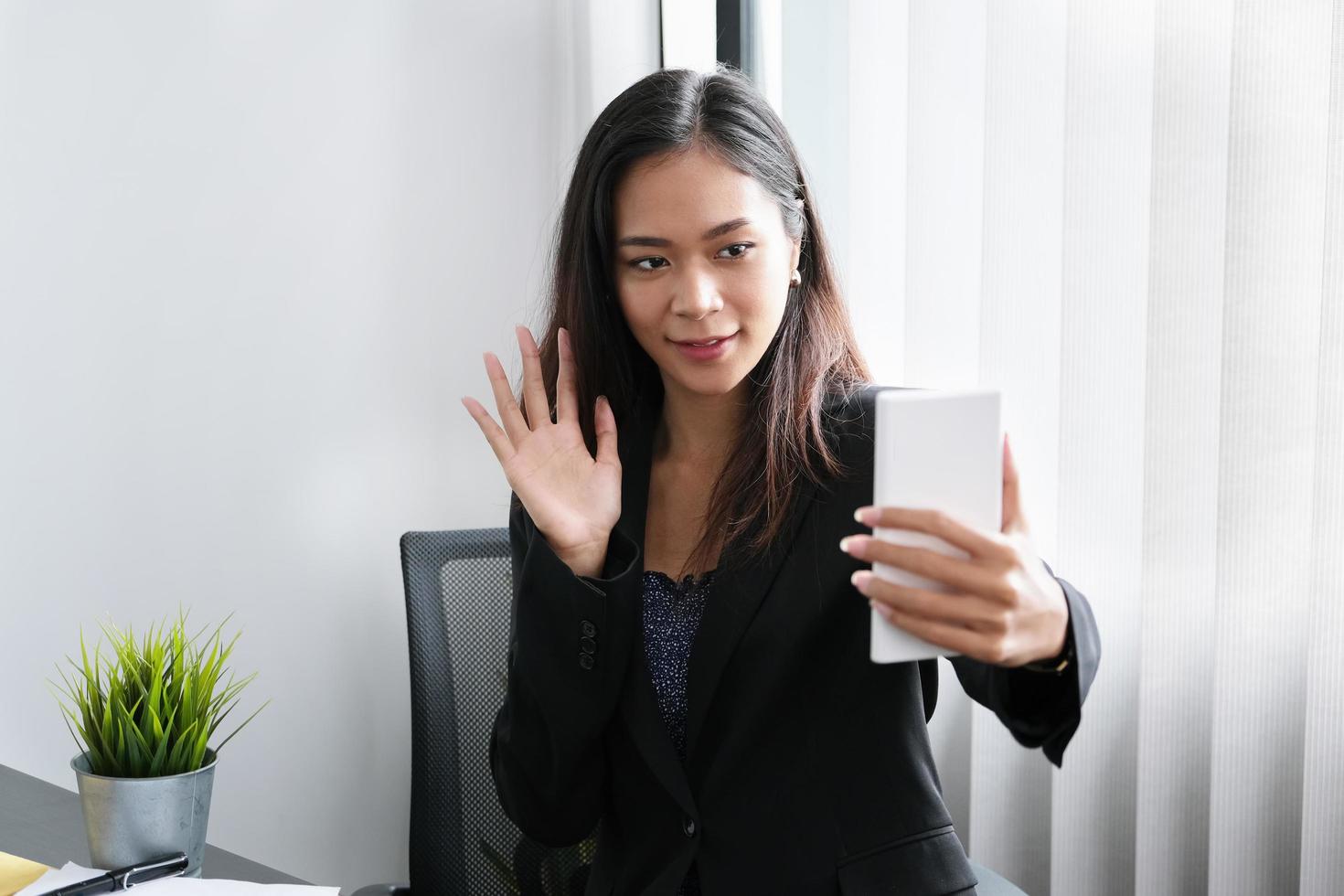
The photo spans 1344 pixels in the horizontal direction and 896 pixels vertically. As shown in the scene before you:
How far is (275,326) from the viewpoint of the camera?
1.73m

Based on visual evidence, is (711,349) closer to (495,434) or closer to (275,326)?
(495,434)

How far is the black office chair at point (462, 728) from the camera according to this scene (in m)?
1.52

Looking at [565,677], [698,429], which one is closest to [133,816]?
[565,677]

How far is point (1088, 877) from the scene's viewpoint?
4.64 ft

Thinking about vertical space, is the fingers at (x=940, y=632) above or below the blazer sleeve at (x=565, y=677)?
above

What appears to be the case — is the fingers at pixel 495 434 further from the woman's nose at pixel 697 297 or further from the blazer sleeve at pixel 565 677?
the woman's nose at pixel 697 297

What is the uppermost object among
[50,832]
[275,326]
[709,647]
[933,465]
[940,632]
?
[275,326]

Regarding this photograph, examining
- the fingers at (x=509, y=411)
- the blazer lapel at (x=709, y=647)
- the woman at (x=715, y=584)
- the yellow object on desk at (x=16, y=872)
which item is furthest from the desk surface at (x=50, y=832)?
the fingers at (x=509, y=411)

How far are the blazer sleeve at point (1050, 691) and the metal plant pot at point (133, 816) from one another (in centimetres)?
74

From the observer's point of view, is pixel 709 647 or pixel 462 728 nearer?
pixel 709 647

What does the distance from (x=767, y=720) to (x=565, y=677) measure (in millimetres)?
199

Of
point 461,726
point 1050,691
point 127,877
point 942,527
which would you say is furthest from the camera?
point 461,726

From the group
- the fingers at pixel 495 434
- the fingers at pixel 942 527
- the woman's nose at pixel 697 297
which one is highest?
the woman's nose at pixel 697 297

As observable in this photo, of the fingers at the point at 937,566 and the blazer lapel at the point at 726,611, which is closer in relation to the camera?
the fingers at the point at 937,566
